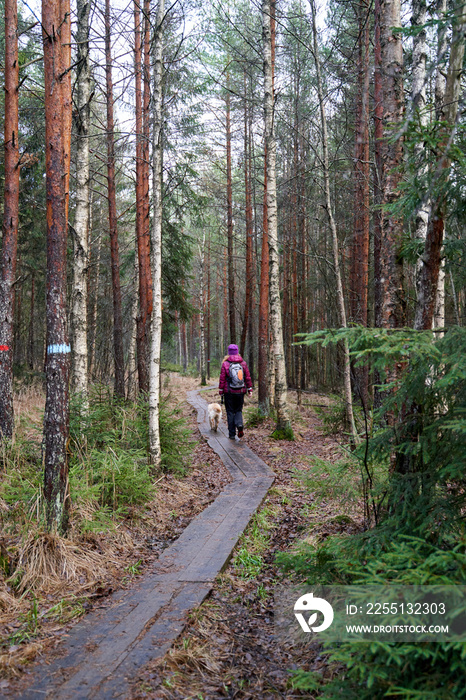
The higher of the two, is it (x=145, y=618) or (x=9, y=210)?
(x=9, y=210)

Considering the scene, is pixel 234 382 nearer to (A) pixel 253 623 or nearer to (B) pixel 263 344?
(B) pixel 263 344

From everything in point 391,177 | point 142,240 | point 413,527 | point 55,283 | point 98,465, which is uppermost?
point 142,240

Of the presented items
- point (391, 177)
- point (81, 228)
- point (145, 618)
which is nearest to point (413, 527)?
point (145, 618)

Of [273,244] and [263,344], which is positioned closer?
[273,244]

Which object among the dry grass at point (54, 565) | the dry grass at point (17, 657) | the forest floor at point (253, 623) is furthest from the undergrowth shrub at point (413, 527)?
the dry grass at point (54, 565)

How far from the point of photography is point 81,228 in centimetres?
819

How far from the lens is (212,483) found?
764cm

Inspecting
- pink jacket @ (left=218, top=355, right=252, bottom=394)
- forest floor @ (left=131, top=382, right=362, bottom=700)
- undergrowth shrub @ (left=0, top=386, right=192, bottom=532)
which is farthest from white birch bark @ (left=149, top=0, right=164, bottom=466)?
pink jacket @ (left=218, top=355, right=252, bottom=394)

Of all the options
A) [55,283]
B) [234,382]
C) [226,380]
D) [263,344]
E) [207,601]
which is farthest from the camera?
[263,344]

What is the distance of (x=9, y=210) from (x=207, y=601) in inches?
311

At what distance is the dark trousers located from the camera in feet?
33.6

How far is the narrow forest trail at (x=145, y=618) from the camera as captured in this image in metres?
2.79

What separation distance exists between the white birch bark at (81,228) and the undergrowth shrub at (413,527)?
6001mm

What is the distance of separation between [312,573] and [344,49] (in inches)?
607
